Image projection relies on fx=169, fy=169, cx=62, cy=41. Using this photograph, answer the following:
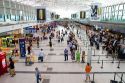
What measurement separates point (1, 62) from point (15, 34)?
637 inches

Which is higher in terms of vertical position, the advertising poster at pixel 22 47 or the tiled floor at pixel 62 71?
the advertising poster at pixel 22 47

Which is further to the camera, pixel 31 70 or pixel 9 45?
pixel 9 45

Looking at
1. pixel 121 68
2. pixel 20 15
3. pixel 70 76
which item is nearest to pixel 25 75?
pixel 70 76

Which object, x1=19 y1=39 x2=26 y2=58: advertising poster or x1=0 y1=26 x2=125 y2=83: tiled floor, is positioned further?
x1=19 y1=39 x2=26 y2=58: advertising poster

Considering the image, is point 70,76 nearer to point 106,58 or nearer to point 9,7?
point 106,58

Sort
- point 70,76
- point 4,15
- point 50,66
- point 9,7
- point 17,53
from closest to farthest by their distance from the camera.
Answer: point 70,76, point 50,66, point 17,53, point 4,15, point 9,7

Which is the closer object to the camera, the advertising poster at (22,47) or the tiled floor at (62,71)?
the tiled floor at (62,71)

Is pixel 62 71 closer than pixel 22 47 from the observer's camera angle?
Yes

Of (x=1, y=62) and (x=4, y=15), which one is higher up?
(x=4, y=15)

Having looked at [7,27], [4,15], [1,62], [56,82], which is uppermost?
[4,15]

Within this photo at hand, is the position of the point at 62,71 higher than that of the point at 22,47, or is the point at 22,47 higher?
the point at 22,47

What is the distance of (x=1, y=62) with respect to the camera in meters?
12.4

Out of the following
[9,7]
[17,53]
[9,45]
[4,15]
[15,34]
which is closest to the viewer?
[17,53]

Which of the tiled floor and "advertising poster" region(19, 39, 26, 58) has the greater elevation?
"advertising poster" region(19, 39, 26, 58)
